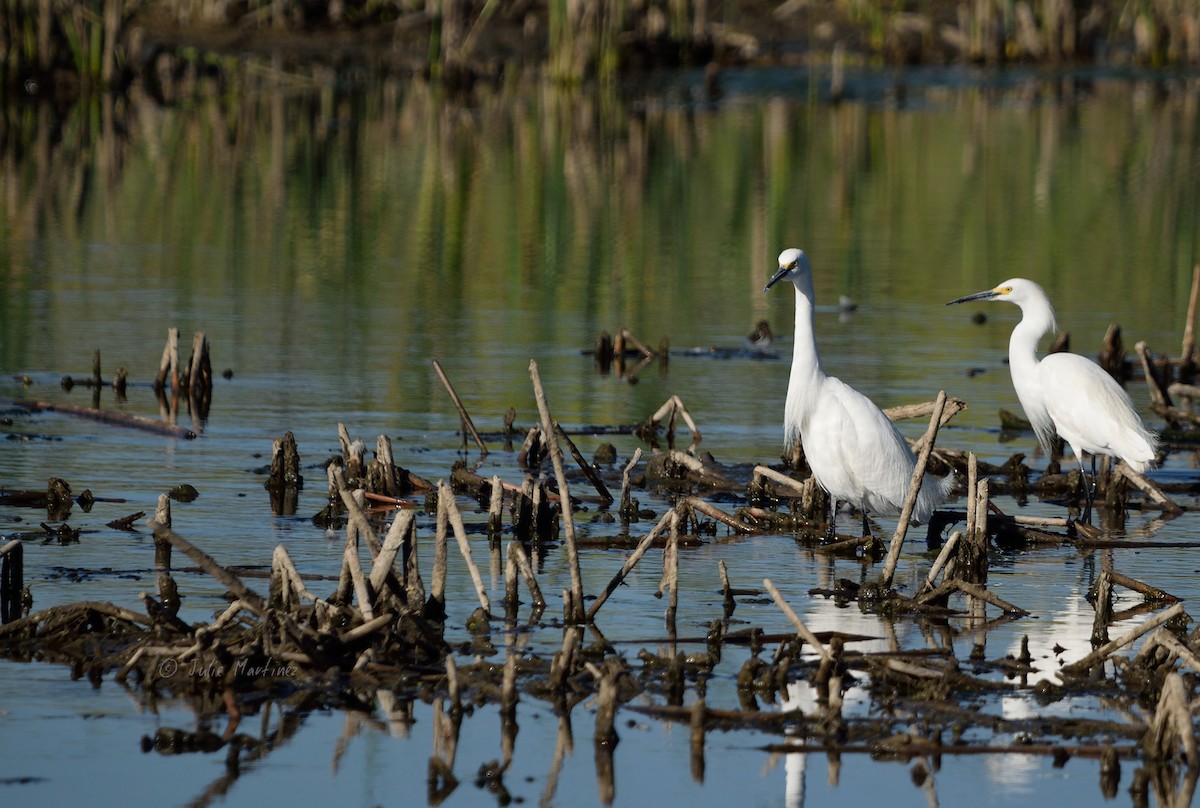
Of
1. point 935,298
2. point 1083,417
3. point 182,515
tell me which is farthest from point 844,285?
point 182,515

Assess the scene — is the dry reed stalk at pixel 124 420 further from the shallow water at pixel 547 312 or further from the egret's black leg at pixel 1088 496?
the egret's black leg at pixel 1088 496

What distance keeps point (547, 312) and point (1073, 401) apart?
6.78 metres

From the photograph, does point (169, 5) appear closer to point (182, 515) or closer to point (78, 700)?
point (182, 515)

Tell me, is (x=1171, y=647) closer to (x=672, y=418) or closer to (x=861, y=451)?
(x=861, y=451)

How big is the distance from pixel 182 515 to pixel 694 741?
383 cm

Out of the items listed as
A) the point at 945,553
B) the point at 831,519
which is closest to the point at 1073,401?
the point at 831,519

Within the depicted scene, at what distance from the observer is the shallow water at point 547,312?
20.1 feet

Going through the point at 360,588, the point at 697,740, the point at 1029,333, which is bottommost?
the point at 697,740

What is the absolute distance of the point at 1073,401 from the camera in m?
10.4

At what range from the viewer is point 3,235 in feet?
64.6

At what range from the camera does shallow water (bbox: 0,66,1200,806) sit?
20.1 feet

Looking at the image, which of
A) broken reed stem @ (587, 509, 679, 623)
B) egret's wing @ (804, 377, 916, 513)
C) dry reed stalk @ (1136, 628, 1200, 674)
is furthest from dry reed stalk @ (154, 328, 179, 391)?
dry reed stalk @ (1136, 628, 1200, 674)

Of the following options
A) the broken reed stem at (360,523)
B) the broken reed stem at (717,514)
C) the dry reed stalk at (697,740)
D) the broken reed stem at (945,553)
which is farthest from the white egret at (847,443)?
the dry reed stalk at (697,740)

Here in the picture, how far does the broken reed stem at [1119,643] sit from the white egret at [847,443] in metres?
2.52
